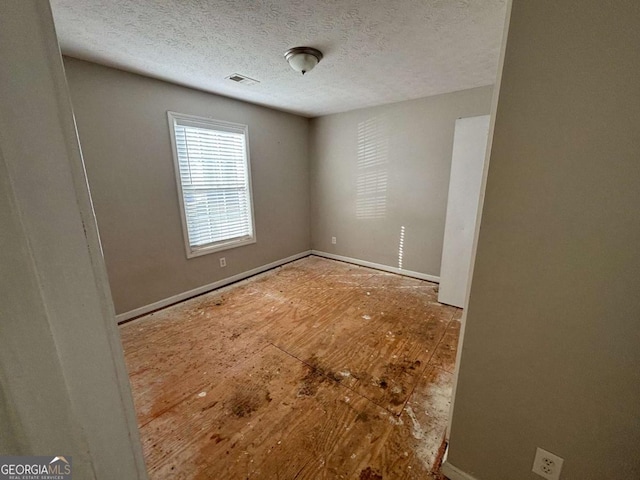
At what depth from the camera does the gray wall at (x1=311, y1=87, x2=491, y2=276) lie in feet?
10.2

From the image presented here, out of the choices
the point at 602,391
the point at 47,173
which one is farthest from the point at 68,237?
the point at 602,391

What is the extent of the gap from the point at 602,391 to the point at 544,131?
2.84 ft

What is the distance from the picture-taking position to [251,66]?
220cm

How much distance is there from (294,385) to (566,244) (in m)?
1.66

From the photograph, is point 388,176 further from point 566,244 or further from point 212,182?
point 566,244

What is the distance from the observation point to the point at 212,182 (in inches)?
122

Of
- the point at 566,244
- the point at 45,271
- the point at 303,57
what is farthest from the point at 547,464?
the point at 303,57

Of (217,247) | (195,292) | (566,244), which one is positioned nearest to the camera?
A: (566,244)

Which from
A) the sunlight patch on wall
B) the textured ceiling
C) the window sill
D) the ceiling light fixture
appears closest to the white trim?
the sunlight patch on wall

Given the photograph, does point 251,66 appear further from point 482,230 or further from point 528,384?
point 528,384

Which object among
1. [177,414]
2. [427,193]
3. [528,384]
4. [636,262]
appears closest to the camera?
[636,262]

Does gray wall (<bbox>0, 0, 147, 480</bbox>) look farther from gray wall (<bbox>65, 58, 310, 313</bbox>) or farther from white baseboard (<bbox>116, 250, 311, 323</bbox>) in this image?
gray wall (<bbox>65, 58, 310, 313</bbox>)

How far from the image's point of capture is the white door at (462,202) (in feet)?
7.86

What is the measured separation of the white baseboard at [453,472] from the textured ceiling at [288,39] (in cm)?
242
